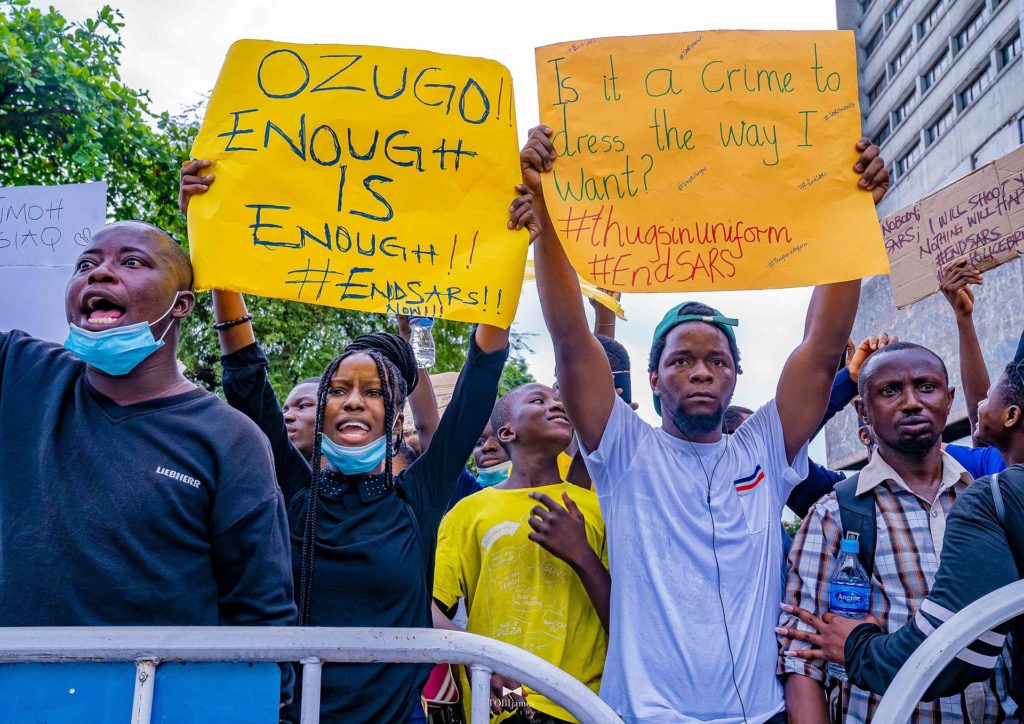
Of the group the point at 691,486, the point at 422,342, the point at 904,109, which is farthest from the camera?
the point at 904,109

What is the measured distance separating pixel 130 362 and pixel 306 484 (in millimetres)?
813

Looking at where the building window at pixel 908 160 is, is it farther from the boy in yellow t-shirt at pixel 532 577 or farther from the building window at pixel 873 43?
the boy in yellow t-shirt at pixel 532 577

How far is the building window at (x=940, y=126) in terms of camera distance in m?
28.9

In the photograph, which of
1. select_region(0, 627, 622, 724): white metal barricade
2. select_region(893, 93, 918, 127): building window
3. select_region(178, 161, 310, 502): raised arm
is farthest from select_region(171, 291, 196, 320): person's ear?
select_region(893, 93, 918, 127): building window

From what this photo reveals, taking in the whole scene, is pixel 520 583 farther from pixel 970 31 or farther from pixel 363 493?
pixel 970 31

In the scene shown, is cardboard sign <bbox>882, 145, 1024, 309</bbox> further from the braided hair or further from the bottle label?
the braided hair

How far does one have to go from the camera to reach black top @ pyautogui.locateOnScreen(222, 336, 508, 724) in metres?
2.57

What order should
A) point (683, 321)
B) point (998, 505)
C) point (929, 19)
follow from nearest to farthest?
point (998, 505), point (683, 321), point (929, 19)

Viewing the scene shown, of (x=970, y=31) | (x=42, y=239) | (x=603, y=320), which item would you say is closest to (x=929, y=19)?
(x=970, y=31)

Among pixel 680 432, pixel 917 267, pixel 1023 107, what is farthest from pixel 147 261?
pixel 1023 107

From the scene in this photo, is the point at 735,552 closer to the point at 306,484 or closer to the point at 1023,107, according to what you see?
the point at 306,484

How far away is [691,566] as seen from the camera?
2.82 m

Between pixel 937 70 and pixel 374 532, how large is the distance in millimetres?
33249

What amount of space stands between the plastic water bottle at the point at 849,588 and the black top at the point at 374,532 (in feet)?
3.73
